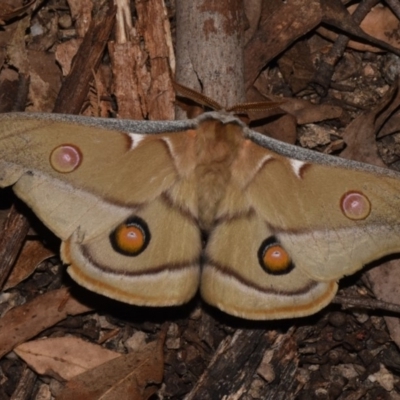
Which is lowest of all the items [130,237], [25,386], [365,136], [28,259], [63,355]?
[25,386]

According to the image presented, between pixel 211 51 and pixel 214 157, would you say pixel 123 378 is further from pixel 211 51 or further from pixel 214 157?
pixel 211 51

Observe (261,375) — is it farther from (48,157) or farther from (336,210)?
(48,157)

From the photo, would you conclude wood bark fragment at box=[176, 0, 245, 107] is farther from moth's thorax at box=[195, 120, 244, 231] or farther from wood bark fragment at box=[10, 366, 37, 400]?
wood bark fragment at box=[10, 366, 37, 400]

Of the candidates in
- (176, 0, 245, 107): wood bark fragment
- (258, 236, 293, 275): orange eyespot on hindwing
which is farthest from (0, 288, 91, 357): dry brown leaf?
(176, 0, 245, 107): wood bark fragment

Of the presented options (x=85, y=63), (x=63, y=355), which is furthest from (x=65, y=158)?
(x=63, y=355)

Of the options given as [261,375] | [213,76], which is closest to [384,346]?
[261,375]
